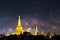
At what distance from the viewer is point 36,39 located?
61.9m

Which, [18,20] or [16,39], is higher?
[18,20]

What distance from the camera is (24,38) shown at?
63.2 metres

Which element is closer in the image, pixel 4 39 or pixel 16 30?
pixel 4 39

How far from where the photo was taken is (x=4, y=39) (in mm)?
64312

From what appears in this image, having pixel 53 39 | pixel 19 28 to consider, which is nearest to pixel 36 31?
pixel 19 28

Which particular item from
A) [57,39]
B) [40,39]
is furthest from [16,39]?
[57,39]

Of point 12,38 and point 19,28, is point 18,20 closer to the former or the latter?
point 19,28

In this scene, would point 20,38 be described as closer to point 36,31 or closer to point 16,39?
point 16,39

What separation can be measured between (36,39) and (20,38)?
3789 mm

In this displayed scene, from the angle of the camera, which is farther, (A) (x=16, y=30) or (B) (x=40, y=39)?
(A) (x=16, y=30)

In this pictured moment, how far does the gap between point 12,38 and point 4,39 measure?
7.84 ft

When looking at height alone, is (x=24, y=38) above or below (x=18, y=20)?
below

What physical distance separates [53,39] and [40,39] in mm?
3607

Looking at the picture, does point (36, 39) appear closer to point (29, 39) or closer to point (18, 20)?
point (29, 39)
